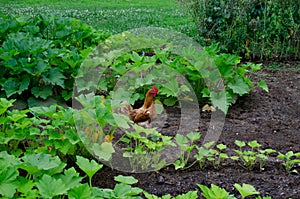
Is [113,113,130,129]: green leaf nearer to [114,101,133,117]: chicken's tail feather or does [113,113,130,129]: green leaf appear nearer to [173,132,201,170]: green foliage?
[173,132,201,170]: green foliage

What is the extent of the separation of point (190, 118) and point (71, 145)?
1.49 m

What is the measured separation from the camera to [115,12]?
11.5 metres

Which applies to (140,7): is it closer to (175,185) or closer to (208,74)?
(208,74)

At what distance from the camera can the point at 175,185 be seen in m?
3.22

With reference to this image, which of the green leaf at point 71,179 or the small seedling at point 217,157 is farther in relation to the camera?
the small seedling at point 217,157

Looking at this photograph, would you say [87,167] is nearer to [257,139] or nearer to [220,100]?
[257,139]

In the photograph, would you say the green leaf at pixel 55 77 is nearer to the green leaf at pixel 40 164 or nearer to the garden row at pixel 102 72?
the garden row at pixel 102 72

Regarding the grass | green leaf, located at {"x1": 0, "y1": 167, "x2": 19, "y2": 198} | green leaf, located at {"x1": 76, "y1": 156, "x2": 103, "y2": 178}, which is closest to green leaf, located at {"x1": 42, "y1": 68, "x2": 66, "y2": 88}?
green leaf, located at {"x1": 76, "y1": 156, "x2": 103, "y2": 178}

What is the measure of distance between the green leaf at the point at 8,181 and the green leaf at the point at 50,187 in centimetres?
13

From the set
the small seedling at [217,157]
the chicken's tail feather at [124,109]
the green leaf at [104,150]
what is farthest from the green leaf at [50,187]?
the chicken's tail feather at [124,109]

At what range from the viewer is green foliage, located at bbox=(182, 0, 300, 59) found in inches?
269

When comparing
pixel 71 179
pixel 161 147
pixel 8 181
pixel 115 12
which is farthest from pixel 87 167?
pixel 115 12

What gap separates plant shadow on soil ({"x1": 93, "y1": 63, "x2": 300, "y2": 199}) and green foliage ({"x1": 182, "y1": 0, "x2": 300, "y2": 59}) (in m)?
0.80

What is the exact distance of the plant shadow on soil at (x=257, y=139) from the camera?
10.6 ft
